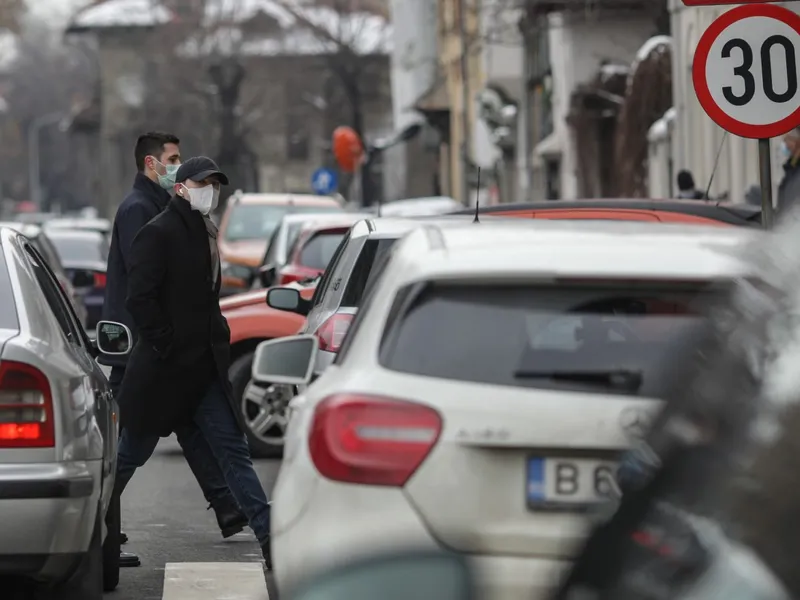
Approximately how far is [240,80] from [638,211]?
2264 inches

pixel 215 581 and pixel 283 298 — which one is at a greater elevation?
pixel 283 298

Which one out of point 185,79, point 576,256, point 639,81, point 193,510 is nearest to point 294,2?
point 185,79

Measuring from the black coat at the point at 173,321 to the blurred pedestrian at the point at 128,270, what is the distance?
0.19 metres

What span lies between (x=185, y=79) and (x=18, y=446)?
7581 centimetres

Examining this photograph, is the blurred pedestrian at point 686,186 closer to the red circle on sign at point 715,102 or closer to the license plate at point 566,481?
the red circle on sign at point 715,102

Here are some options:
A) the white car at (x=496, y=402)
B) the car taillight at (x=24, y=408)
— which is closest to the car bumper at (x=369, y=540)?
the white car at (x=496, y=402)

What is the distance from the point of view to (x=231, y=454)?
888cm

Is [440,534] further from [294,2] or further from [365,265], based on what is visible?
[294,2]

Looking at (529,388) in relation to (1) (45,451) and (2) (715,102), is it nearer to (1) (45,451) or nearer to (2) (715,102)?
(1) (45,451)

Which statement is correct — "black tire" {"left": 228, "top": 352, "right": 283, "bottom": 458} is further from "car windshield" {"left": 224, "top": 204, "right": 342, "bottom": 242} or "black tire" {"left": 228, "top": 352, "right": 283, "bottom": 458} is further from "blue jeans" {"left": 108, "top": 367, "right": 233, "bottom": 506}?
"car windshield" {"left": 224, "top": 204, "right": 342, "bottom": 242}

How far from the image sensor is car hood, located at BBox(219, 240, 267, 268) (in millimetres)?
26266

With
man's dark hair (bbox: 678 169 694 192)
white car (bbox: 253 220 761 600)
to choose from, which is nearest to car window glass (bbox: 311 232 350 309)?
white car (bbox: 253 220 761 600)

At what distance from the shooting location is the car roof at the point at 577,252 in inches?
203

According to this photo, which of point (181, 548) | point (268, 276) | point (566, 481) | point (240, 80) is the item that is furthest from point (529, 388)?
point (240, 80)
